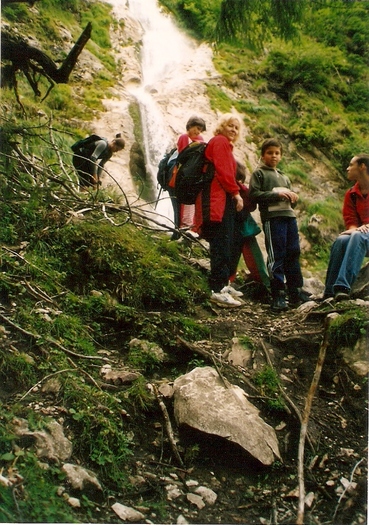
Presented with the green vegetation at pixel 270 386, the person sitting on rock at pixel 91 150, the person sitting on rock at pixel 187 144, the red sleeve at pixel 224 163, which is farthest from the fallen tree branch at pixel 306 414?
the person sitting on rock at pixel 91 150

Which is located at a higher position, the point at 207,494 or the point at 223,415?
the point at 223,415

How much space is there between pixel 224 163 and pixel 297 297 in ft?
4.25

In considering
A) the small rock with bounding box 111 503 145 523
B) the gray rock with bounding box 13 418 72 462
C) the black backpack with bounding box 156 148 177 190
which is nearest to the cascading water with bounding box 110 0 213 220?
the black backpack with bounding box 156 148 177 190


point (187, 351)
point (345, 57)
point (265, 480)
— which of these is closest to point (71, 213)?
point (187, 351)

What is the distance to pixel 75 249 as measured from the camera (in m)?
3.47

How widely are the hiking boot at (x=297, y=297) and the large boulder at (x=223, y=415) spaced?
5.64ft

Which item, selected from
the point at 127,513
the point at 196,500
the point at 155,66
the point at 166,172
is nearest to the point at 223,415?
the point at 196,500

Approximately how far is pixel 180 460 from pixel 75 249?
74.4 inches

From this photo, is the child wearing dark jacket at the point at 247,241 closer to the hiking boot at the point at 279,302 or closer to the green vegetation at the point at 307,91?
the hiking boot at the point at 279,302

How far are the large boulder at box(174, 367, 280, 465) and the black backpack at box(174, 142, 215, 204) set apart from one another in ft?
5.77

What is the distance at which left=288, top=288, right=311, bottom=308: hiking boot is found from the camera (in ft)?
12.9

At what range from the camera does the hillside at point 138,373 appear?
6.13 ft

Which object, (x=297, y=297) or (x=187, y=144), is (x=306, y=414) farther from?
(x=187, y=144)

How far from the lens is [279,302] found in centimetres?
382
